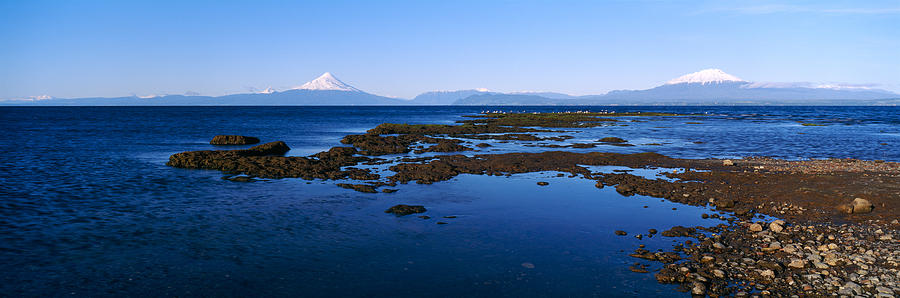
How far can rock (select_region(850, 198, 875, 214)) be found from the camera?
58.0ft

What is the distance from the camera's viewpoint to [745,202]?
19984mm

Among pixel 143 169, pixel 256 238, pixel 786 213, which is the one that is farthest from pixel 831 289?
pixel 143 169

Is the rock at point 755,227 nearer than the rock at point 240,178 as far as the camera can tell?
Yes

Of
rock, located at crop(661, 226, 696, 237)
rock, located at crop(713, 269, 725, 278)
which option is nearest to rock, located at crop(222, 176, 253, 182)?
rock, located at crop(661, 226, 696, 237)

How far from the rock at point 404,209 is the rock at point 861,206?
1515 centimetres

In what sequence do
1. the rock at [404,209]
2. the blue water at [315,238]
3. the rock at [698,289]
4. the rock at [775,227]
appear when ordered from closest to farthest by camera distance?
1. the rock at [698,289]
2. the blue water at [315,238]
3. the rock at [775,227]
4. the rock at [404,209]

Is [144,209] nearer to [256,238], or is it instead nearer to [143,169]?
[256,238]

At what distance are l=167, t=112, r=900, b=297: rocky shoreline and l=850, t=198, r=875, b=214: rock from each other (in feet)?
0.15

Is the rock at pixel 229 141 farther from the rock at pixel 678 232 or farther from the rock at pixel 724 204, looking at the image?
the rock at pixel 678 232

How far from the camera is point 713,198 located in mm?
20641

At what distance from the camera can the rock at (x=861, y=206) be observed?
17.7m

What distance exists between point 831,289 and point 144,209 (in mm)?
21994

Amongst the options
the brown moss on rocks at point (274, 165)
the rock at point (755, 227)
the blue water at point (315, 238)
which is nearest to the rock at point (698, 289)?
the blue water at point (315, 238)

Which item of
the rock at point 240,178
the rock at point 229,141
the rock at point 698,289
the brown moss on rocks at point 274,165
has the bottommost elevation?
the rock at point 698,289
